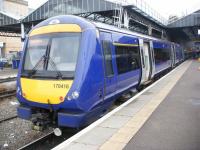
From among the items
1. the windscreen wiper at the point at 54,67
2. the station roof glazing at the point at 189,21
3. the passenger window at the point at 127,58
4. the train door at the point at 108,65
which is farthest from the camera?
the station roof glazing at the point at 189,21

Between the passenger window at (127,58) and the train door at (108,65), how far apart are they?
603 mm

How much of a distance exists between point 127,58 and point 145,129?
13.9 feet

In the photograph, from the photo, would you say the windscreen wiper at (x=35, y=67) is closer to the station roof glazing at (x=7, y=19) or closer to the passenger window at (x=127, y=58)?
the passenger window at (x=127, y=58)

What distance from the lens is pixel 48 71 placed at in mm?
7414

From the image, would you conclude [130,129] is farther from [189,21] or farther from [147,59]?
[189,21]

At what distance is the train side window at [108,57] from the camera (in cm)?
818

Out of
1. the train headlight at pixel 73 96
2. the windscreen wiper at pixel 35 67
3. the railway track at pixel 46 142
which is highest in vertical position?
the windscreen wiper at pixel 35 67

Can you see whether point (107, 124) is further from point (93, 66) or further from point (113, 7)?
point (113, 7)

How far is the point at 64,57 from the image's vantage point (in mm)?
7414

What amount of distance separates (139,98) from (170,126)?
3.66m

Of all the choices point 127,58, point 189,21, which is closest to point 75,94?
point 127,58

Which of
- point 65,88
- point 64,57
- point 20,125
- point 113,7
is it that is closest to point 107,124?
point 65,88

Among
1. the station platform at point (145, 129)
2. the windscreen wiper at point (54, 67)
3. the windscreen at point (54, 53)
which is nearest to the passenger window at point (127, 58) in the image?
the station platform at point (145, 129)

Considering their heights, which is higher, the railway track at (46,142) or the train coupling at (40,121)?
the train coupling at (40,121)
